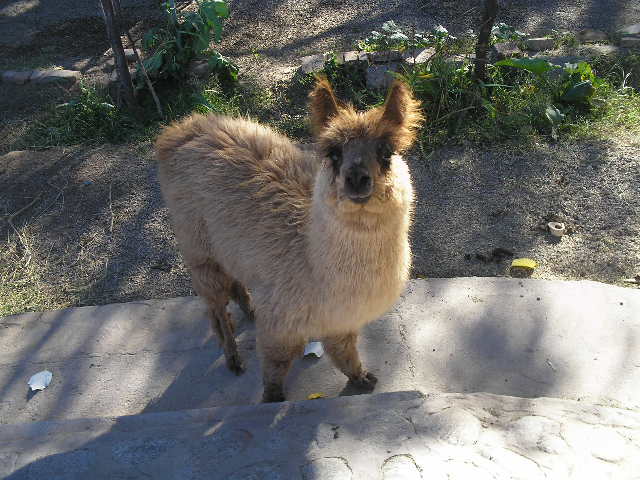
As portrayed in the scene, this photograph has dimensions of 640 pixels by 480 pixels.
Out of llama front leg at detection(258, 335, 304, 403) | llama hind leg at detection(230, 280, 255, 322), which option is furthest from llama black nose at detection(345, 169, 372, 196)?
llama hind leg at detection(230, 280, 255, 322)

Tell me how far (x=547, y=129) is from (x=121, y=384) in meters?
4.53

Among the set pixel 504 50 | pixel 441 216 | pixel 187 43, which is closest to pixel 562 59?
pixel 504 50

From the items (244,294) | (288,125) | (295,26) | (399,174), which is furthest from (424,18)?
(399,174)

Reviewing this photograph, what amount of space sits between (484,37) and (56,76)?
5435 mm

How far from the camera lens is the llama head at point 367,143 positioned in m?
2.32

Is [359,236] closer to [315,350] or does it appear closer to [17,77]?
[315,350]

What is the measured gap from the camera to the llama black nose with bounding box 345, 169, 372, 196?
229cm

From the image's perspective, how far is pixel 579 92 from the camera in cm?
555

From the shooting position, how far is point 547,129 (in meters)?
5.43

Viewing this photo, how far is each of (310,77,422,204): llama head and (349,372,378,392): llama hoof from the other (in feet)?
4.61

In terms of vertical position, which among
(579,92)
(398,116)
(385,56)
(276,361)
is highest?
(398,116)

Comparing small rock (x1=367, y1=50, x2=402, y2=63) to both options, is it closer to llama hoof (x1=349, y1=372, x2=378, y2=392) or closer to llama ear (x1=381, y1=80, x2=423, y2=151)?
llama ear (x1=381, y1=80, x2=423, y2=151)

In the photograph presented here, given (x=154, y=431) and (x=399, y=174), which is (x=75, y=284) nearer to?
(x=154, y=431)

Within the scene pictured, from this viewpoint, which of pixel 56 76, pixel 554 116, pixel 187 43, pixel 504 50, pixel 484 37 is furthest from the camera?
pixel 56 76
